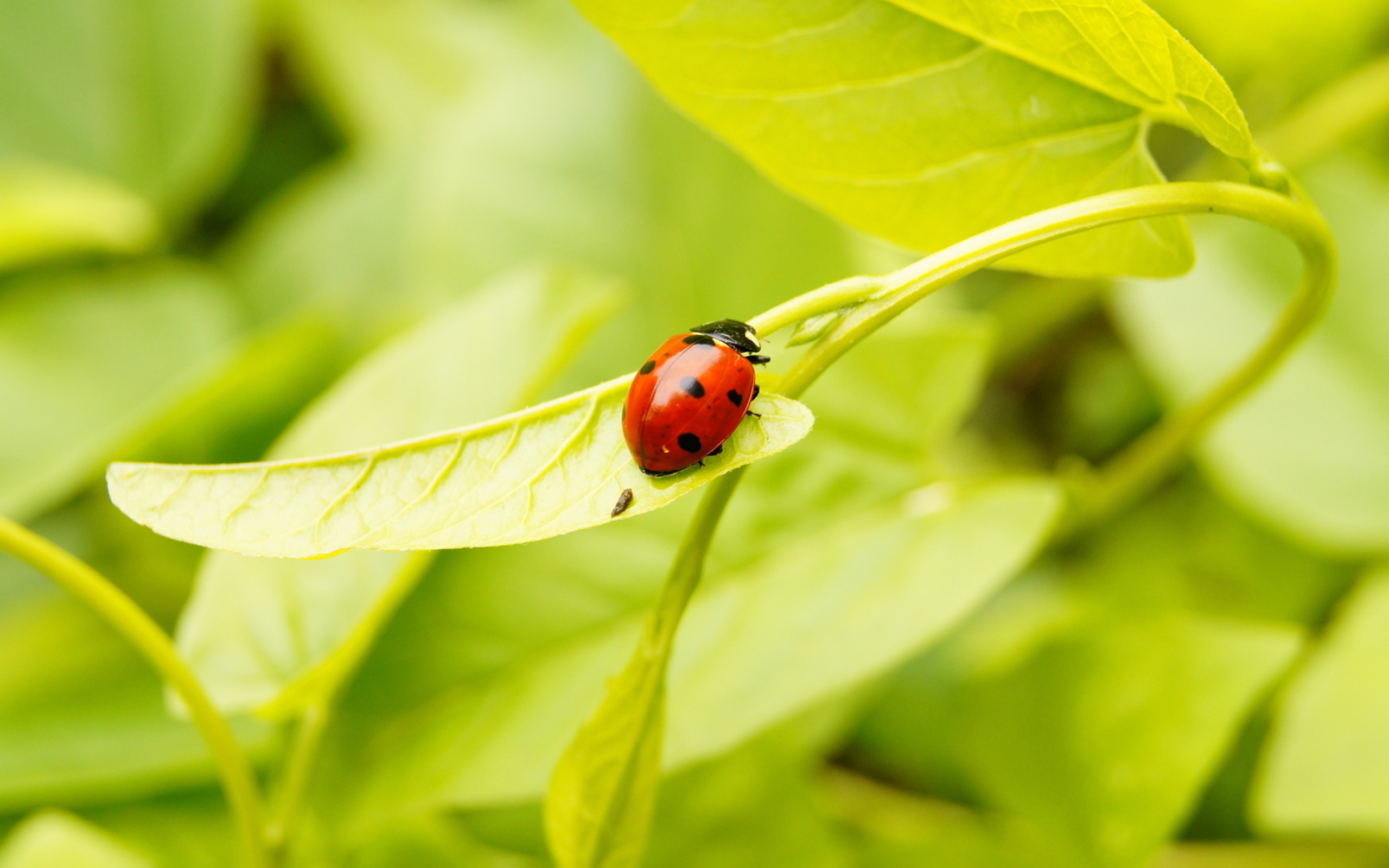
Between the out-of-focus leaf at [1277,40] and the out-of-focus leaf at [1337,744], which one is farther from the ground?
the out-of-focus leaf at [1277,40]

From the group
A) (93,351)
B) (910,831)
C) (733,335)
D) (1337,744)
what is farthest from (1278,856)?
(93,351)

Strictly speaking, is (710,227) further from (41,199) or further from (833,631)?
(41,199)

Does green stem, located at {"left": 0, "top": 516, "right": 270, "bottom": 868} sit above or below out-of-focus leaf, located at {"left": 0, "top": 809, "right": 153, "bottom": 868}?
above

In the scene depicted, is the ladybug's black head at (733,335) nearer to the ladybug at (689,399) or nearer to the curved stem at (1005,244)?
the ladybug at (689,399)

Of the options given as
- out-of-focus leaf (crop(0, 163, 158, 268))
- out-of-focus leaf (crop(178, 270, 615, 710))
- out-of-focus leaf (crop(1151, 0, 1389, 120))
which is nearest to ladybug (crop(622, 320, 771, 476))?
out-of-focus leaf (crop(178, 270, 615, 710))

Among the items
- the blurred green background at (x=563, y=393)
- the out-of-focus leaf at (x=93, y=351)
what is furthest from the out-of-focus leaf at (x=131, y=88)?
the out-of-focus leaf at (x=93, y=351)

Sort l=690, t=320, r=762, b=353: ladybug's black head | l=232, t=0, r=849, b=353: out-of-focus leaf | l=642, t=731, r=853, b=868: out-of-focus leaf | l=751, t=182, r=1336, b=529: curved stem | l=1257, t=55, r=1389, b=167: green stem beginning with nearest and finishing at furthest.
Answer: l=751, t=182, r=1336, b=529: curved stem, l=690, t=320, r=762, b=353: ladybug's black head, l=642, t=731, r=853, b=868: out-of-focus leaf, l=232, t=0, r=849, b=353: out-of-focus leaf, l=1257, t=55, r=1389, b=167: green stem

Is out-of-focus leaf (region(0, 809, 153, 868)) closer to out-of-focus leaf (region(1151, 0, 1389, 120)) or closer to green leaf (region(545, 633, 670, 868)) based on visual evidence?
green leaf (region(545, 633, 670, 868))
